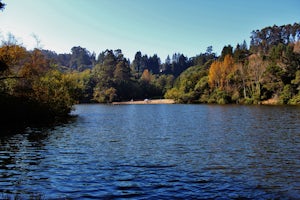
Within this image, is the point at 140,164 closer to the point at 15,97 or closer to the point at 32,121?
the point at 15,97

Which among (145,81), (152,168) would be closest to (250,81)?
(145,81)

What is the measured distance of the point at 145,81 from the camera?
177 m

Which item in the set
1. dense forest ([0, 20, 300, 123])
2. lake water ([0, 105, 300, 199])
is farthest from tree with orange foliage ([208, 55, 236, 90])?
lake water ([0, 105, 300, 199])

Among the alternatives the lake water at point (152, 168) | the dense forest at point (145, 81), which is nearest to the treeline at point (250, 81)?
the dense forest at point (145, 81)

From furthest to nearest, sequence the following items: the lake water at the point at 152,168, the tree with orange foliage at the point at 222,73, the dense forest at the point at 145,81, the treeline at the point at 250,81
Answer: the tree with orange foliage at the point at 222,73
the treeline at the point at 250,81
the dense forest at the point at 145,81
the lake water at the point at 152,168

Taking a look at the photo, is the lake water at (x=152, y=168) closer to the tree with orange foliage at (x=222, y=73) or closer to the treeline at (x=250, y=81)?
the treeline at (x=250, y=81)

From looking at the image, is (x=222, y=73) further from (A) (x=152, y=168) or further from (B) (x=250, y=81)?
(A) (x=152, y=168)

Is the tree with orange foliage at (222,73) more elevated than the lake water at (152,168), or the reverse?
the tree with orange foliage at (222,73)

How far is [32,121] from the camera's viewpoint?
4147 cm

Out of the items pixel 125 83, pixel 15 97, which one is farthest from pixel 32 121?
pixel 125 83

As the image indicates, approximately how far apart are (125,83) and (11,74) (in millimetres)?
123800

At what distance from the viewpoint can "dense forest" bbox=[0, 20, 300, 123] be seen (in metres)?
40.7

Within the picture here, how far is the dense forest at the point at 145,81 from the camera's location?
4069 cm

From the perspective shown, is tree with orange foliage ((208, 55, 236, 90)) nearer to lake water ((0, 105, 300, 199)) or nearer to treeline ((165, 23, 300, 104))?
treeline ((165, 23, 300, 104))
